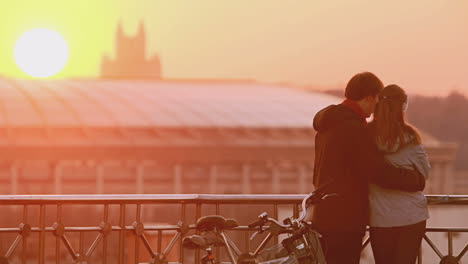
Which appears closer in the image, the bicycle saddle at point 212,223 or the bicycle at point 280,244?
the bicycle at point 280,244

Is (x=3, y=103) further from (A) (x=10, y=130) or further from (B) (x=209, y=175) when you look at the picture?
(B) (x=209, y=175)

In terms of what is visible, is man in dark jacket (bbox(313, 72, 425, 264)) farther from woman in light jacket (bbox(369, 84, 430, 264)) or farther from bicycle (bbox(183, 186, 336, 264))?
bicycle (bbox(183, 186, 336, 264))

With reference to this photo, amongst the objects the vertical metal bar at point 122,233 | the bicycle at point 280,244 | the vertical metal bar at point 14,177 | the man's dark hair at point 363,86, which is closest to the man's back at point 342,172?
the man's dark hair at point 363,86

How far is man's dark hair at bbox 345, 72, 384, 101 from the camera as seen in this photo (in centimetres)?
716

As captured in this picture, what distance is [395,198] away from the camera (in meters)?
7.29

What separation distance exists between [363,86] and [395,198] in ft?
2.27

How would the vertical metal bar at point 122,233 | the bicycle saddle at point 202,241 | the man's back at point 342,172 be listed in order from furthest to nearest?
the vertical metal bar at point 122,233, the man's back at point 342,172, the bicycle saddle at point 202,241

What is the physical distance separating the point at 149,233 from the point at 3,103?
199 feet

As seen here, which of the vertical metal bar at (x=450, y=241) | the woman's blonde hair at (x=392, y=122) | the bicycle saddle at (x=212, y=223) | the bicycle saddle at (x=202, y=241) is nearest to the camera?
the bicycle saddle at (x=202, y=241)

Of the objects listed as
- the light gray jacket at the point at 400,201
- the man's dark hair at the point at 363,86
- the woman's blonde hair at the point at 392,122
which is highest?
the man's dark hair at the point at 363,86

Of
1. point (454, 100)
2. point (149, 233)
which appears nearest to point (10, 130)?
point (454, 100)

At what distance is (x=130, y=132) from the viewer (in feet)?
230

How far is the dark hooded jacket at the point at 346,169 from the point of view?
7.03m

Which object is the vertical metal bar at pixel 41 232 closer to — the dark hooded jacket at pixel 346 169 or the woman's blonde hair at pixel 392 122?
the dark hooded jacket at pixel 346 169
